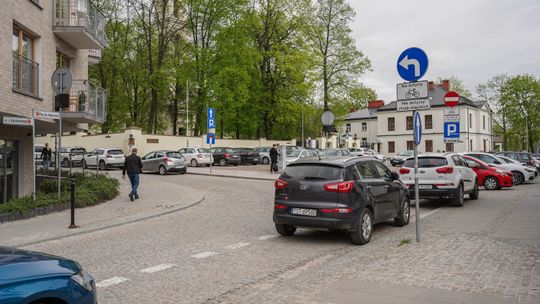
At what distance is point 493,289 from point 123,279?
15.5 ft

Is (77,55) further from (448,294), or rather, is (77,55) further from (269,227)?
(448,294)

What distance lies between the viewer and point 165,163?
29.3 m

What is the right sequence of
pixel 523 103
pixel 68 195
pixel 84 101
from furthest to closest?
1. pixel 523 103
2. pixel 84 101
3. pixel 68 195

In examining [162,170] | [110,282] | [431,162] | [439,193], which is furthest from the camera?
[162,170]

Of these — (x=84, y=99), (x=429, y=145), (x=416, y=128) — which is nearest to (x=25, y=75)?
(x=84, y=99)

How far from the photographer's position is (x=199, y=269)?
7.00 m

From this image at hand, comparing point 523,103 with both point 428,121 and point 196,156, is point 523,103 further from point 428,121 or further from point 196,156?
point 196,156

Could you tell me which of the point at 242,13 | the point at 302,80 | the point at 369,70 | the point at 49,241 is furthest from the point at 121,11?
the point at 49,241

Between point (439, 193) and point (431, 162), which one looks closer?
point (439, 193)

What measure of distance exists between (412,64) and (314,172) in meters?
2.76

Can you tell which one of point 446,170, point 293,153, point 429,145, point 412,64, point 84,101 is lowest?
point 446,170

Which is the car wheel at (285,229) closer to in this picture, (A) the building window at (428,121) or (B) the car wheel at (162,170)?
(B) the car wheel at (162,170)

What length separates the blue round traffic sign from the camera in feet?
29.3

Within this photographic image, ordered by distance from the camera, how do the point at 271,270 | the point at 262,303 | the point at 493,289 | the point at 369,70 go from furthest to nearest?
the point at 369,70
the point at 271,270
the point at 493,289
the point at 262,303
